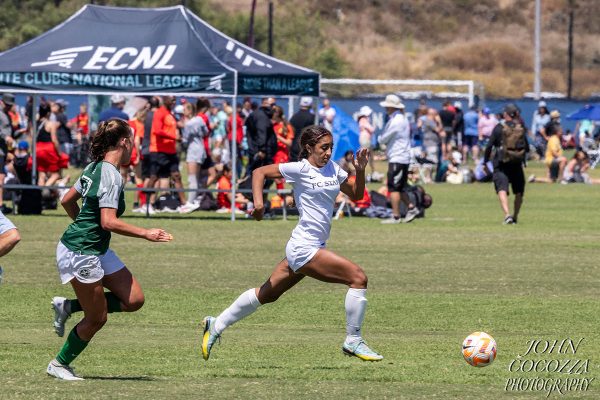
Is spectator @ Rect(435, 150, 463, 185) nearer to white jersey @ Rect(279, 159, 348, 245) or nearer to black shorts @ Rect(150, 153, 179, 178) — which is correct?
black shorts @ Rect(150, 153, 179, 178)

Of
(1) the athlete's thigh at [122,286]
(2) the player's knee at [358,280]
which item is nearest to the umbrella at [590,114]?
(2) the player's knee at [358,280]

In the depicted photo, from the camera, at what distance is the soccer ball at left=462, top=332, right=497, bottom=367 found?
31.9 feet

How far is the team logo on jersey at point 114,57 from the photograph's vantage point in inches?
918

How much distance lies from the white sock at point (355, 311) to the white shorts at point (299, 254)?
389mm

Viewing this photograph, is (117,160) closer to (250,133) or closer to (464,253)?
(464,253)

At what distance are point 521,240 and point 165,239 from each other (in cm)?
1250

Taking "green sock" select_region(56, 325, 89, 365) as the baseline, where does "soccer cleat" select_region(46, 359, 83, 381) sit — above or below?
below

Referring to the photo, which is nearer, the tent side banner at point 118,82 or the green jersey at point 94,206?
the green jersey at point 94,206

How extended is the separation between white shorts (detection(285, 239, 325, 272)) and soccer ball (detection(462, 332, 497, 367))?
4.17 ft

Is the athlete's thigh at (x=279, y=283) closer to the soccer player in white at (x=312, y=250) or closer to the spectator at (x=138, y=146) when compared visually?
the soccer player in white at (x=312, y=250)

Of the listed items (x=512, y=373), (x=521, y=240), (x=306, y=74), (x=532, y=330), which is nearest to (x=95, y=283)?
(x=512, y=373)

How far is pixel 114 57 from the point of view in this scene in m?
23.6

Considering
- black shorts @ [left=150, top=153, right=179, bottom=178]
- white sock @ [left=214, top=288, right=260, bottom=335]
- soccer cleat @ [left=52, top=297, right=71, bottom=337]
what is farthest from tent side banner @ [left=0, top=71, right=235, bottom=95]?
soccer cleat @ [left=52, top=297, right=71, bottom=337]

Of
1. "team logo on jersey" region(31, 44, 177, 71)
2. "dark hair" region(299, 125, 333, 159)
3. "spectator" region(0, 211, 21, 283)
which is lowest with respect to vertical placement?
"spectator" region(0, 211, 21, 283)
